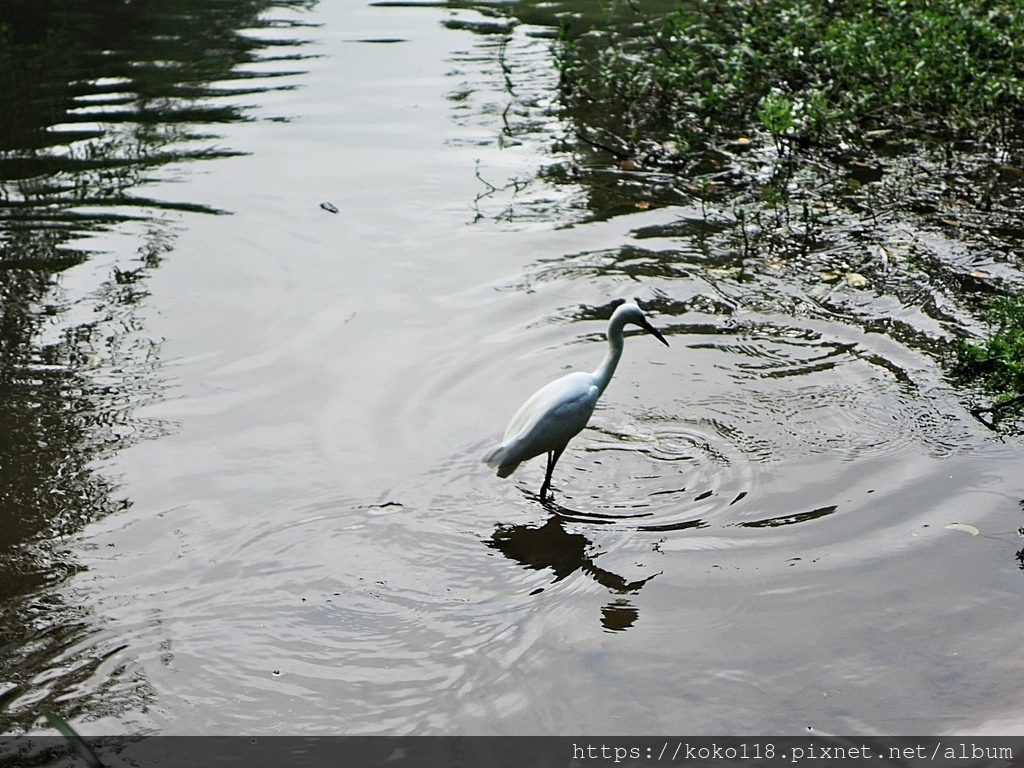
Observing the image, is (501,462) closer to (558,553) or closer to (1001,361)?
(558,553)

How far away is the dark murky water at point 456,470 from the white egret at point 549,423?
0.80 ft

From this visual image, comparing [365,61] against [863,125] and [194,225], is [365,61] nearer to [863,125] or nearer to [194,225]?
[194,225]

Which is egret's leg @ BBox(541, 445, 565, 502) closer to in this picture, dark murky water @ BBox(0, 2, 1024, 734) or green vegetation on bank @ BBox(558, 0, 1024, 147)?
dark murky water @ BBox(0, 2, 1024, 734)

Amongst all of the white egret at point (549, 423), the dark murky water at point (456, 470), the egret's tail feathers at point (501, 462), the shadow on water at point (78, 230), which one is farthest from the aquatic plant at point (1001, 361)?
the shadow on water at point (78, 230)

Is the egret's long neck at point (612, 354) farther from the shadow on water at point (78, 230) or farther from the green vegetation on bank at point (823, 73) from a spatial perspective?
the green vegetation on bank at point (823, 73)

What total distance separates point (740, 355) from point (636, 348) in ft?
2.21

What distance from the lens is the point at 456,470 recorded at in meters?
5.53

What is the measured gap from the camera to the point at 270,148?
32.3 feet

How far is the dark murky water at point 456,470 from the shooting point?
412 centimetres

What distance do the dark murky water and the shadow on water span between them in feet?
0.10

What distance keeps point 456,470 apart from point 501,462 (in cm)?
40

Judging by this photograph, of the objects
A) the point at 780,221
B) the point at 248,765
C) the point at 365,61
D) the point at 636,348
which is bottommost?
the point at 248,765

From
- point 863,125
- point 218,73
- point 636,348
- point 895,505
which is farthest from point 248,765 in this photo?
point 218,73

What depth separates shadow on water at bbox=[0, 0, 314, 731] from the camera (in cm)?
466
